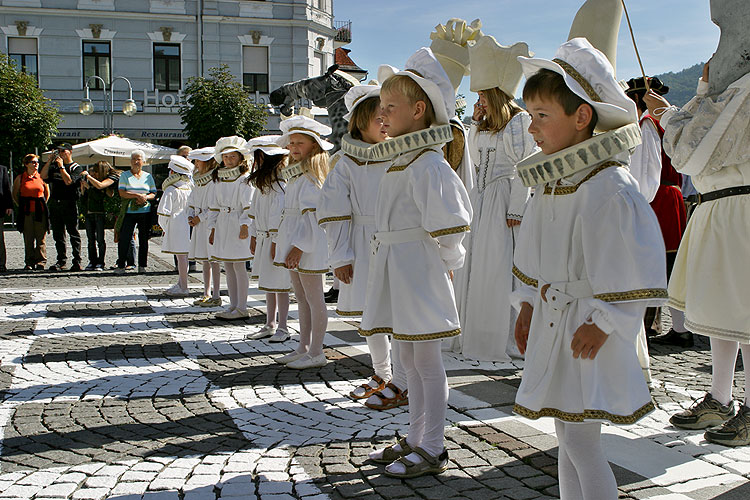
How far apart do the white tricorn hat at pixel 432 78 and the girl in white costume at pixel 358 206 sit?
97 centimetres

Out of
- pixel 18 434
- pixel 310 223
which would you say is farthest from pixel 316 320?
pixel 18 434

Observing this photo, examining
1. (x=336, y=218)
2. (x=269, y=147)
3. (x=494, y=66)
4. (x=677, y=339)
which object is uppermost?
(x=494, y=66)

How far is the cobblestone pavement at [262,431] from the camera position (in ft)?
12.0

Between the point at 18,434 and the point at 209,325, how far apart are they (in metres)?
3.96

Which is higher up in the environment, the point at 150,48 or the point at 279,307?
the point at 150,48

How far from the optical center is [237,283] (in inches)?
348

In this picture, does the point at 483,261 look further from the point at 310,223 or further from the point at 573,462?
the point at 573,462

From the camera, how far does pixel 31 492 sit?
3.64m

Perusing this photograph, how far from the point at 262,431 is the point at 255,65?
3395cm

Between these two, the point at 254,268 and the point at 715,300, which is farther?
the point at 254,268

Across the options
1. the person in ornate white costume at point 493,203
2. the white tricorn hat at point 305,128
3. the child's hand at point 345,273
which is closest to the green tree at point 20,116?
the white tricorn hat at point 305,128

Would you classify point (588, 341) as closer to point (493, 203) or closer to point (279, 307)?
point (493, 203)

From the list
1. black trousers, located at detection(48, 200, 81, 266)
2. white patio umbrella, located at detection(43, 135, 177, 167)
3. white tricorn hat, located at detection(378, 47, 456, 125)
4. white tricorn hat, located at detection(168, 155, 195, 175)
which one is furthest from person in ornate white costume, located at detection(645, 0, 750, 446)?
white patio umbrella, located at detection(43, 135, 177, 167)

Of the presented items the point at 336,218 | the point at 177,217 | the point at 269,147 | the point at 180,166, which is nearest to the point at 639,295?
the point at 336,218
